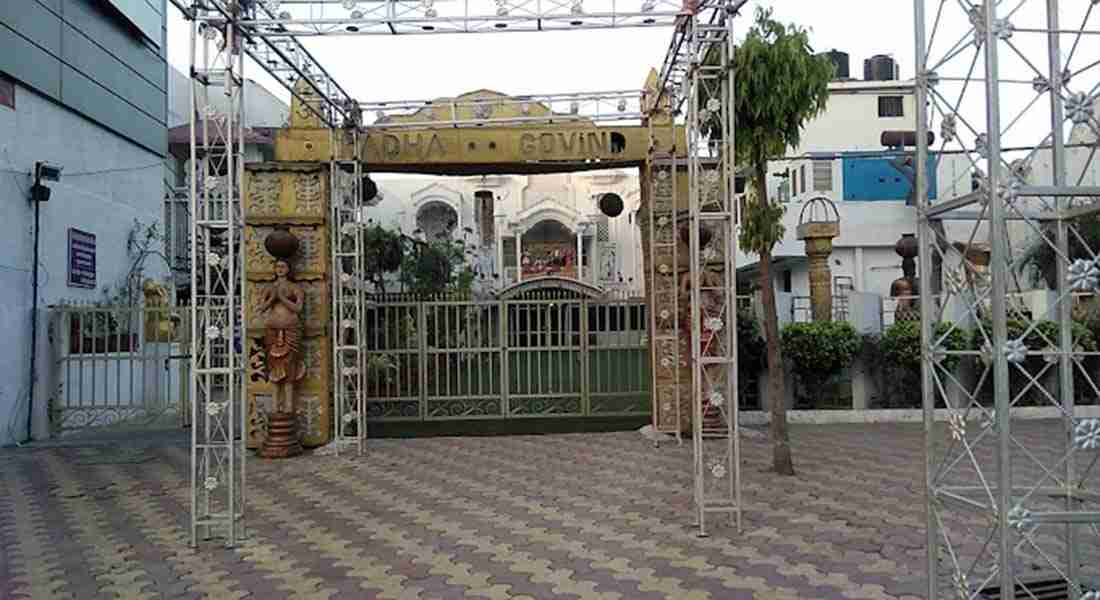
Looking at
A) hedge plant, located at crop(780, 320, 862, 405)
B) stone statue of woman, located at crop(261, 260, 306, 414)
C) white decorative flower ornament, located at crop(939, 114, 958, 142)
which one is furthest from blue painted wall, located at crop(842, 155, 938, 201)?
white decorative flower ornament, located at crop(939, 114, 958, 142)

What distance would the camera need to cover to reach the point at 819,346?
38.5 ft

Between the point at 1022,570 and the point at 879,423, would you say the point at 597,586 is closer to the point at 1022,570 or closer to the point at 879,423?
the point at 1022,570

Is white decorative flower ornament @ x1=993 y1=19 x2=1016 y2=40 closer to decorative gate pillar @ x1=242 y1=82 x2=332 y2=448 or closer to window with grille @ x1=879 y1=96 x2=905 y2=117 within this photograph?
decorative gate pillar @ x1=242 y1=82 x2=332 y2=448

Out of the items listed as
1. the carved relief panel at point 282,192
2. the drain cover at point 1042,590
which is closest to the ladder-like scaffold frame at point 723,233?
the drain cover at point 1042,590

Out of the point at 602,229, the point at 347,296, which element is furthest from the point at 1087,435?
the point at 602,229

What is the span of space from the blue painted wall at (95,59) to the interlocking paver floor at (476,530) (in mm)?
5274

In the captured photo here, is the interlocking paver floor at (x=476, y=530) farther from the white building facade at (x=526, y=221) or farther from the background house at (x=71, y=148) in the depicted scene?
Answer: the white building facade at (x=526, y=221)

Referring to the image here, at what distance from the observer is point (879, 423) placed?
38.7ft

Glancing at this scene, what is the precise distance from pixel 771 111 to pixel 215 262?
4813mm

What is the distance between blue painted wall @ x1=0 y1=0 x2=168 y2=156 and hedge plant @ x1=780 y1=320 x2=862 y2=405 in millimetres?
10573

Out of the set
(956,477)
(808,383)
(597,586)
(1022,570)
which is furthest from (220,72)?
(808,383)

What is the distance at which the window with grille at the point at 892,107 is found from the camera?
24094 mm

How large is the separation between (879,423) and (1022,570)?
702 cm

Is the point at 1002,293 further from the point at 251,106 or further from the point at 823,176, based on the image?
the point at 251,106
